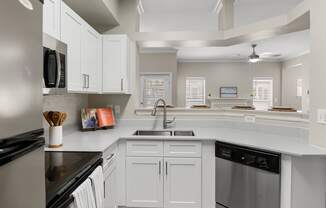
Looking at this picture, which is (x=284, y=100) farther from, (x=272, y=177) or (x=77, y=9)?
(x=77, y=9)

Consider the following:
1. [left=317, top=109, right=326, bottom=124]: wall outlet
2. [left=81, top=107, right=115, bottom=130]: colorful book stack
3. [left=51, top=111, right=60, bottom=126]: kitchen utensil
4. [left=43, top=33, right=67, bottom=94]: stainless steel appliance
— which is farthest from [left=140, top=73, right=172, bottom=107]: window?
[left=43, top=33, right=67, bottom=94]: stainless steel appliance

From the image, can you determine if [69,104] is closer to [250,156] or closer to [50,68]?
[50,68]

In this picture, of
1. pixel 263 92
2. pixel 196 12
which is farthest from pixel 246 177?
pixel 263 92

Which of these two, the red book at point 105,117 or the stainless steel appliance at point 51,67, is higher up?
the stainless steel appliance at point 51,67

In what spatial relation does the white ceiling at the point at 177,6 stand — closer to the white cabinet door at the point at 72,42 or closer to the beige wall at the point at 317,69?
the white cabinet door at the point at 72,42

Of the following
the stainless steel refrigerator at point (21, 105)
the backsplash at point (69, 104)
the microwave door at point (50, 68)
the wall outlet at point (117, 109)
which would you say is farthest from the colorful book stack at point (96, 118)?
the stainless steel refrigerator at point (21, 105)

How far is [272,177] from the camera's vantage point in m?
1.80

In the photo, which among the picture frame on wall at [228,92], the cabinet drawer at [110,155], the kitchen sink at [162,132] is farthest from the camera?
the picture frame on wall at [228,92]

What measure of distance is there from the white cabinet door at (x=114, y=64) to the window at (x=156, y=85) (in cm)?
376

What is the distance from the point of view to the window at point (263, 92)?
8.39 meters

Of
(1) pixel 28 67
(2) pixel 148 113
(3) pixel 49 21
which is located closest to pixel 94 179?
(1) pixel 28 67

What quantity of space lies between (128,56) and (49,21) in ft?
4.69

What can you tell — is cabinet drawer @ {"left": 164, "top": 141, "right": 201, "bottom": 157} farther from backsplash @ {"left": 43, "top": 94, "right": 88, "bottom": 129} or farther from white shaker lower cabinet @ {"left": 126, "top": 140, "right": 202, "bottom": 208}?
backsplash @ {"left": 43, "top": 94, "right": 88, "bottom": 129}

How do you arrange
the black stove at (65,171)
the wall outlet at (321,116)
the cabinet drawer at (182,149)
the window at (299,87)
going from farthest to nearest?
the window at (299,87), the cabinet drawer at (182,149), the wall outlet at (321,116), the black stove at (65,171)
